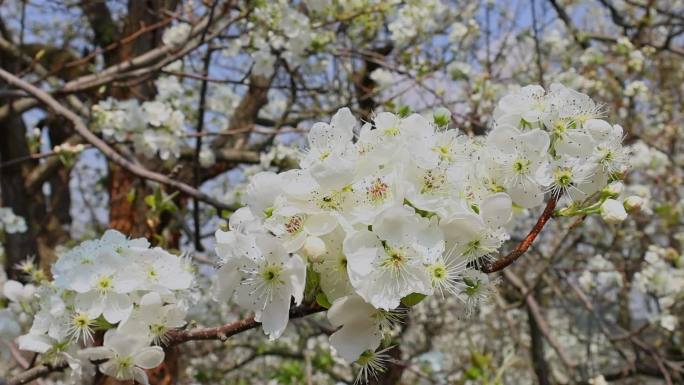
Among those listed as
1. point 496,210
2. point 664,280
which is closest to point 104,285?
point 496,210

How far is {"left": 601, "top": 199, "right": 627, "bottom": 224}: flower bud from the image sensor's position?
0.98m

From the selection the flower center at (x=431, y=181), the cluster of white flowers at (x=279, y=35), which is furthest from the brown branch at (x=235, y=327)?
the cluster of white flowers at (x=279, y=35)

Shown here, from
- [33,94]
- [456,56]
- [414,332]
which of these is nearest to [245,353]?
[414,332]

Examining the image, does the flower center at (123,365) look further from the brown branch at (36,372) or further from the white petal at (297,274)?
the white petal at (297,274)

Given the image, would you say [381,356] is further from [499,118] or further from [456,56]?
[456,56]

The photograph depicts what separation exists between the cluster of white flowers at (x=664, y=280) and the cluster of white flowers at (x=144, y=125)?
10.2ft

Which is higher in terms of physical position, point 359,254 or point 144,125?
point 359,254

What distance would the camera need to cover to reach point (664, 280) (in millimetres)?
4176

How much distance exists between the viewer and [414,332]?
8.01 m

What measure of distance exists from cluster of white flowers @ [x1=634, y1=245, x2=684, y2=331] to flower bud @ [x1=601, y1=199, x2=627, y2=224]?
348cm

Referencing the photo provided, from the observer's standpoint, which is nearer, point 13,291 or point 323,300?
point 323,300

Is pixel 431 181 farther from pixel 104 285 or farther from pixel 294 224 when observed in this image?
pixel 104 285

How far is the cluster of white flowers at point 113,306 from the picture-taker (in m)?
1.12

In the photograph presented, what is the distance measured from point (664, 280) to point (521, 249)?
3.80 meters
